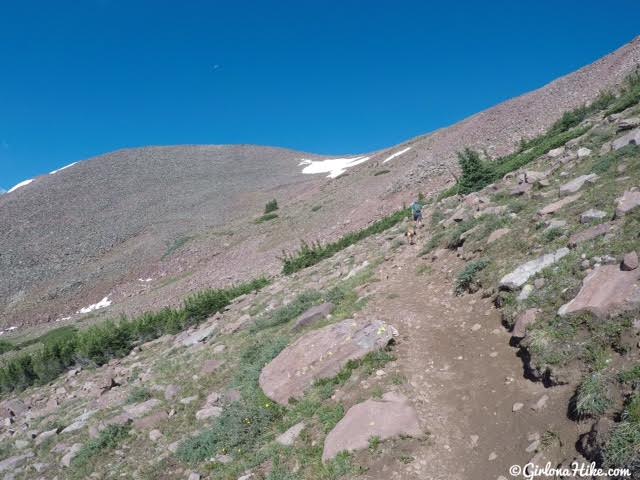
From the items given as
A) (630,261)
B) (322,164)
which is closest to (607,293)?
(630,261)

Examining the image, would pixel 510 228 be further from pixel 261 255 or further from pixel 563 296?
pixel 261 255

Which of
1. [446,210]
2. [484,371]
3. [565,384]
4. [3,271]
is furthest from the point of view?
[3,271]

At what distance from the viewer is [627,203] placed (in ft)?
23.1

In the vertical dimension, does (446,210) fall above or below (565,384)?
above

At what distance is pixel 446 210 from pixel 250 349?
794 cm

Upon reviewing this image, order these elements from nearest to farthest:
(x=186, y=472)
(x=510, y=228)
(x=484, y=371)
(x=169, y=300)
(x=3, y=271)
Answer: (x=484, y=371)
(x=186, y=472)
(x=510, y=228)
(x=169, y=300)
(x=3, y=271)

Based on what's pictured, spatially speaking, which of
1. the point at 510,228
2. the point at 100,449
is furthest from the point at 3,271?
the point at 510,228

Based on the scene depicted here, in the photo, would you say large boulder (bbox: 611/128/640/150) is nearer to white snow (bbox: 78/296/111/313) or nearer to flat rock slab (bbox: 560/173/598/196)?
flat rock slab (bbox: 560/173/598/196)

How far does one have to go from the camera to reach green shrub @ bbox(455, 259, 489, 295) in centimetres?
821

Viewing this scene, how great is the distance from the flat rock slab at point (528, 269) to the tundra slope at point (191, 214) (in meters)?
14.3

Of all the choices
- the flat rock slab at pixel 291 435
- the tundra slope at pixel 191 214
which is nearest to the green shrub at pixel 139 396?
the flat rock slab at pixel 291 435

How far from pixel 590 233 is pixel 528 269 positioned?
1.11 meters

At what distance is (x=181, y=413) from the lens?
8680 millimetres

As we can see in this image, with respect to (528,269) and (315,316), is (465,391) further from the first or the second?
(315,316)
